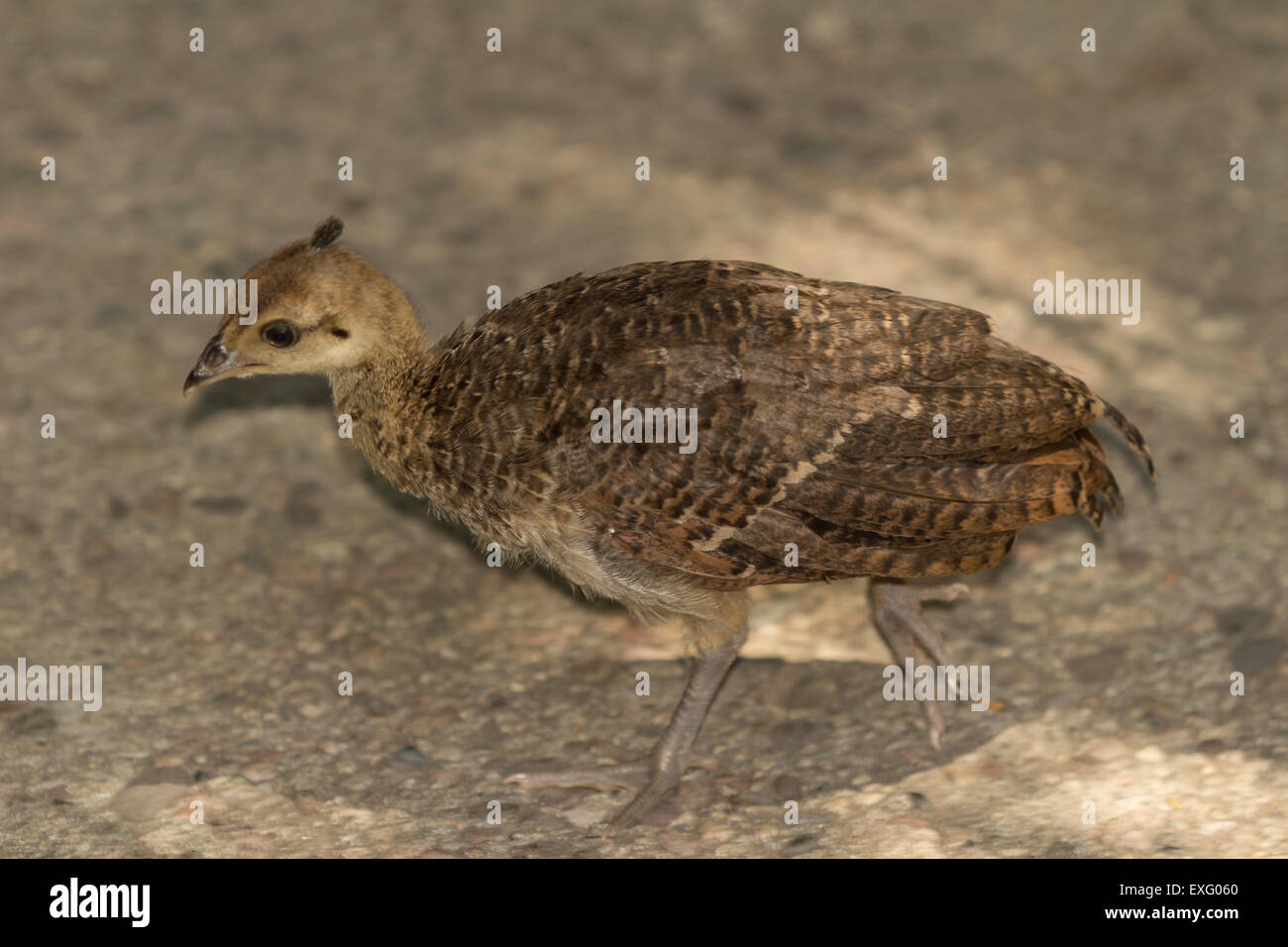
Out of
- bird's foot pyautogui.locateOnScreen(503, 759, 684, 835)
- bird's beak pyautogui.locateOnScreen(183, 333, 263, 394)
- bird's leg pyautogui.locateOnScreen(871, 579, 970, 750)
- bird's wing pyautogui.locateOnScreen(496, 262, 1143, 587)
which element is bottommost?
bird's foot pyautogui.locateOnScreen(503, 759, 684, 835)

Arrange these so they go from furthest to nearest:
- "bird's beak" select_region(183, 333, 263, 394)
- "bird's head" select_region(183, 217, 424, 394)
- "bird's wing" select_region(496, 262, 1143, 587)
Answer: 1. "bird's beak" select_region(183, 333, 263, 394)
2. "bird's head" select_region(183, 217, 424, 394)
3. "bird's wing" select_region(496, 262, 1143, 587)

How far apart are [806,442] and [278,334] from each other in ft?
5.79

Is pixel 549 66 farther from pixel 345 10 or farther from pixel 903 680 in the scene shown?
pixel 903 680

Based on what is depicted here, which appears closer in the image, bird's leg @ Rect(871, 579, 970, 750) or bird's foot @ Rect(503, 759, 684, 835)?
bird's foot @ Rect(503, 759, 684, 835)

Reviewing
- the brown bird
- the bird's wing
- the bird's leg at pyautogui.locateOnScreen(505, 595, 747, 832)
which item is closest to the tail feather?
the brown bird

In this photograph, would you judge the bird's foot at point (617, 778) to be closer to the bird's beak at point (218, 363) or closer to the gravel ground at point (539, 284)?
the gravel ground at point (539, 284)

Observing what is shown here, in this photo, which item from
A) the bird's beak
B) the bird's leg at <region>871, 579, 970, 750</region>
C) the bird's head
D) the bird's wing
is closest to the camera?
the bird's wing

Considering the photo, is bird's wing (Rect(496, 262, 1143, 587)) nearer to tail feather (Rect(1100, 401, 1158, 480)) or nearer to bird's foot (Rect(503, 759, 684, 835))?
tail feather (Rect(1100, 401, 1158, 480))

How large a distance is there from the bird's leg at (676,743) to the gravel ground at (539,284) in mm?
88

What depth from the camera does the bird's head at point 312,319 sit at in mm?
5059

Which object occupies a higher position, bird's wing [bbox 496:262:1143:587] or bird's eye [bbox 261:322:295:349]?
bird's eye [bbox 261:322:295:349]

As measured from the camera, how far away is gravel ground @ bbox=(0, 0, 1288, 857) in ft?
17.0

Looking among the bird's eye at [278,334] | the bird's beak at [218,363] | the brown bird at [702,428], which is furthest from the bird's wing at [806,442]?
the bird's beak at [218,363]

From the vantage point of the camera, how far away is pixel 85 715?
17.9 ft
